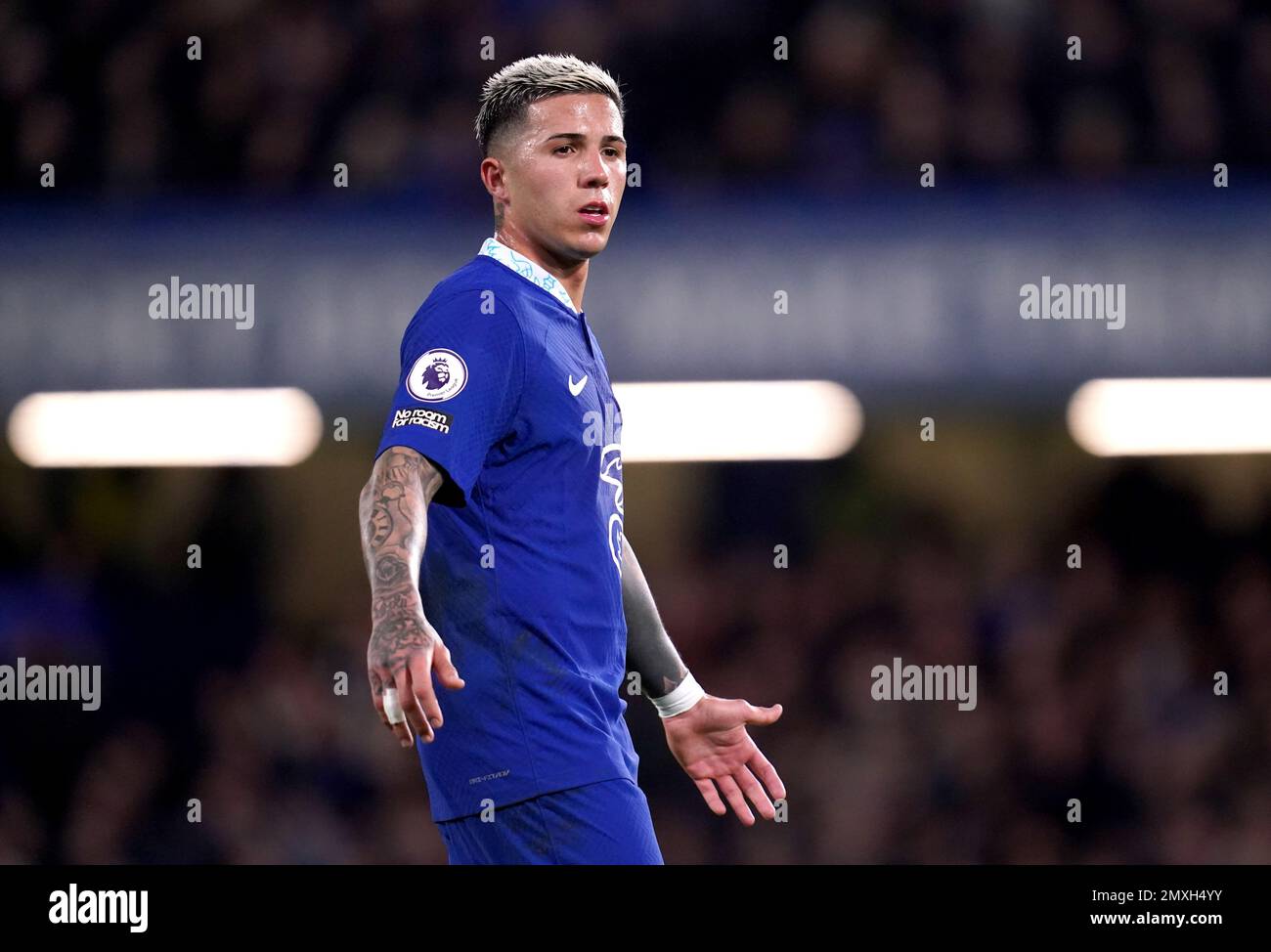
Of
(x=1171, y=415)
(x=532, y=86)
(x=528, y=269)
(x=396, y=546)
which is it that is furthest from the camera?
(x=1171, y=415)

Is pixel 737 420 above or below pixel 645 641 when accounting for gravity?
above

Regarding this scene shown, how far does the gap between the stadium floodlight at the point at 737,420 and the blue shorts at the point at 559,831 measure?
3182mm

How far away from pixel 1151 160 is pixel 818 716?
105 inches

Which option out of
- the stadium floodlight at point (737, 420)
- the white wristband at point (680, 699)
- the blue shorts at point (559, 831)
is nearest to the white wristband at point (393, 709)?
the blue shorts at point (559, 831)

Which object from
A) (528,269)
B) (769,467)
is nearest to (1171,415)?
(769,467)

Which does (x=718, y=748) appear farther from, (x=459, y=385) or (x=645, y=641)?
(x=459, y=385)

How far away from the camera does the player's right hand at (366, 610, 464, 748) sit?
7.84 feet

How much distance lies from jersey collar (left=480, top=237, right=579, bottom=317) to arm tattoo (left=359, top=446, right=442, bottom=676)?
1.82 ft

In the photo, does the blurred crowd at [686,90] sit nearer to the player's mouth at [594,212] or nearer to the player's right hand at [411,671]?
the player's mouth at [594,212]

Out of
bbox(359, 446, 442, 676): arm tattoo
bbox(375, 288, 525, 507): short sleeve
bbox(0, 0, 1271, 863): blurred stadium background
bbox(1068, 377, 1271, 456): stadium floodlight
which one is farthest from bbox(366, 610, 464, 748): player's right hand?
bbox(1068, 377, 1271, 456): stadium floodlight

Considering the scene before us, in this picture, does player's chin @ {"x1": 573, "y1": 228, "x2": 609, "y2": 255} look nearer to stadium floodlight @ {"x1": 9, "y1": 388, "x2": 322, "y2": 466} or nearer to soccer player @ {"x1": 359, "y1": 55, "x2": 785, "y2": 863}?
soccer player @ {"x1": 359, "y1": 55, "x2": 785, "y2": 863}

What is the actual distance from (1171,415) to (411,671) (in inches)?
184

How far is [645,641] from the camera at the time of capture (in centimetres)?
342
